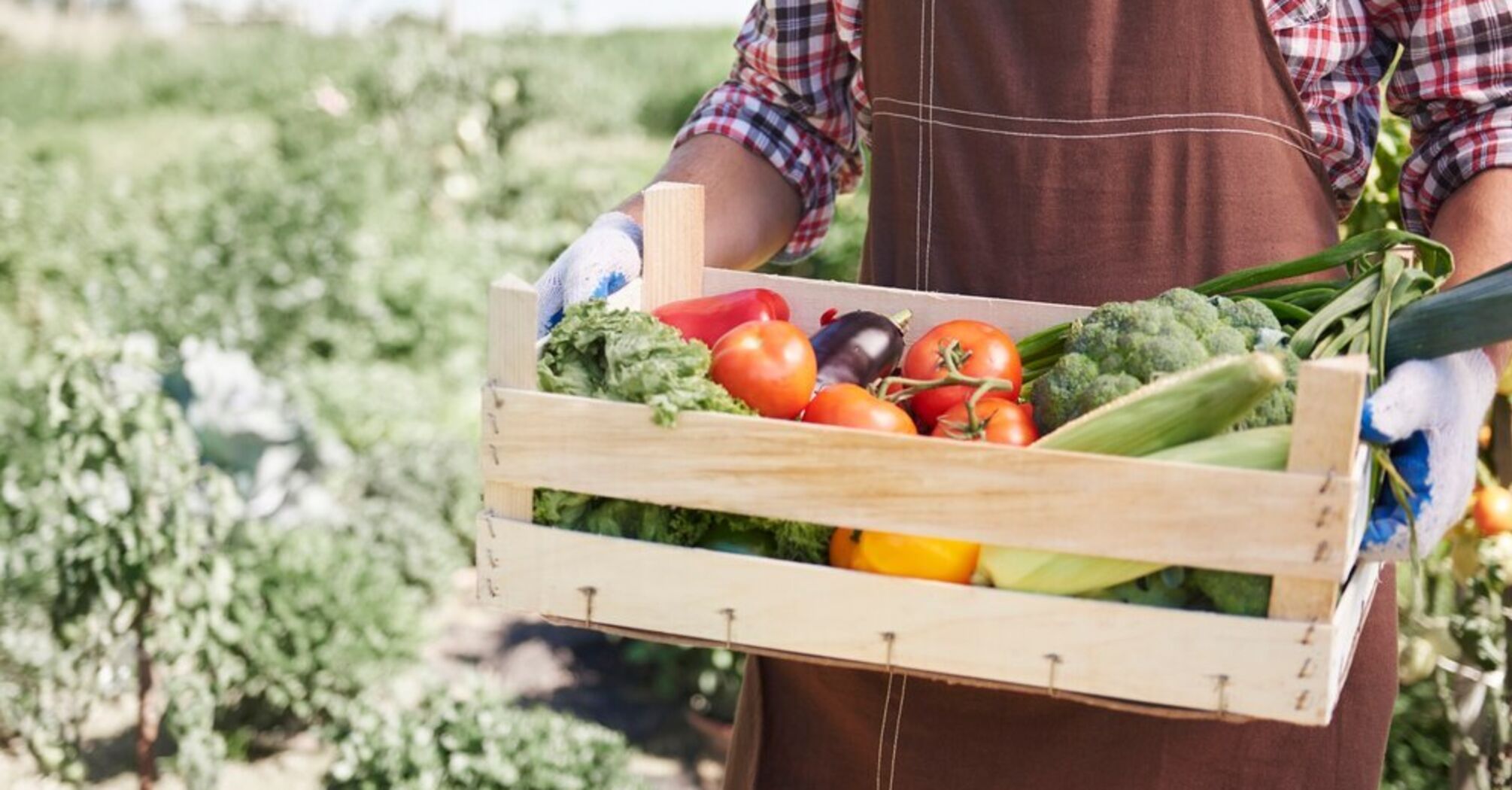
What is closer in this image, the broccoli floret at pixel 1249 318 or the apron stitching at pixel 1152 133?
the broccoli floret at pixel 1249 318

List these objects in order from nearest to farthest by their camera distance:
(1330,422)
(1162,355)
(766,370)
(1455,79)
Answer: (1330,422), (1162,355), (766,370), (1455,79)

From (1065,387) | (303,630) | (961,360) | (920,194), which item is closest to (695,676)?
(303,630)

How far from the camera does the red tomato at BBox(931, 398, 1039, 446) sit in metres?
1.50

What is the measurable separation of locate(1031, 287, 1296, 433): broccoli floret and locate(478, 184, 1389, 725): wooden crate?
17 centimetres

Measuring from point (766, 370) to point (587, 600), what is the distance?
0.97 ft

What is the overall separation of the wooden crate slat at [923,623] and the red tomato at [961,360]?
0.31 metres

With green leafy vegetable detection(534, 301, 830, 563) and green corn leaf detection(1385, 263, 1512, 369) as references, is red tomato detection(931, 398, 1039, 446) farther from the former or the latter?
green corn leaf detection(1385, 263, 1512, 369)

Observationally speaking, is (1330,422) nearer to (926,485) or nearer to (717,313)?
(926,485)

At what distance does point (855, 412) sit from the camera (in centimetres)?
151

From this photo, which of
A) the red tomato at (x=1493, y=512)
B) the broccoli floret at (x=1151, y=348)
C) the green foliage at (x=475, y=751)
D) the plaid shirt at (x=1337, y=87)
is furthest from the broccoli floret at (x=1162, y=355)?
the green foliage at (x=475, y=751)

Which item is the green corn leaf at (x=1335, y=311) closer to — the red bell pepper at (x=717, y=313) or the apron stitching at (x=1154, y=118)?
the apron stitching at (x=1154, y=118)

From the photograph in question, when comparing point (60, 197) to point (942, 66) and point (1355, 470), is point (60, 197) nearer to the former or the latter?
point (942, 66)

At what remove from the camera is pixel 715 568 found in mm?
1426

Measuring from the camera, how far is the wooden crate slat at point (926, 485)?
1.27 meters
